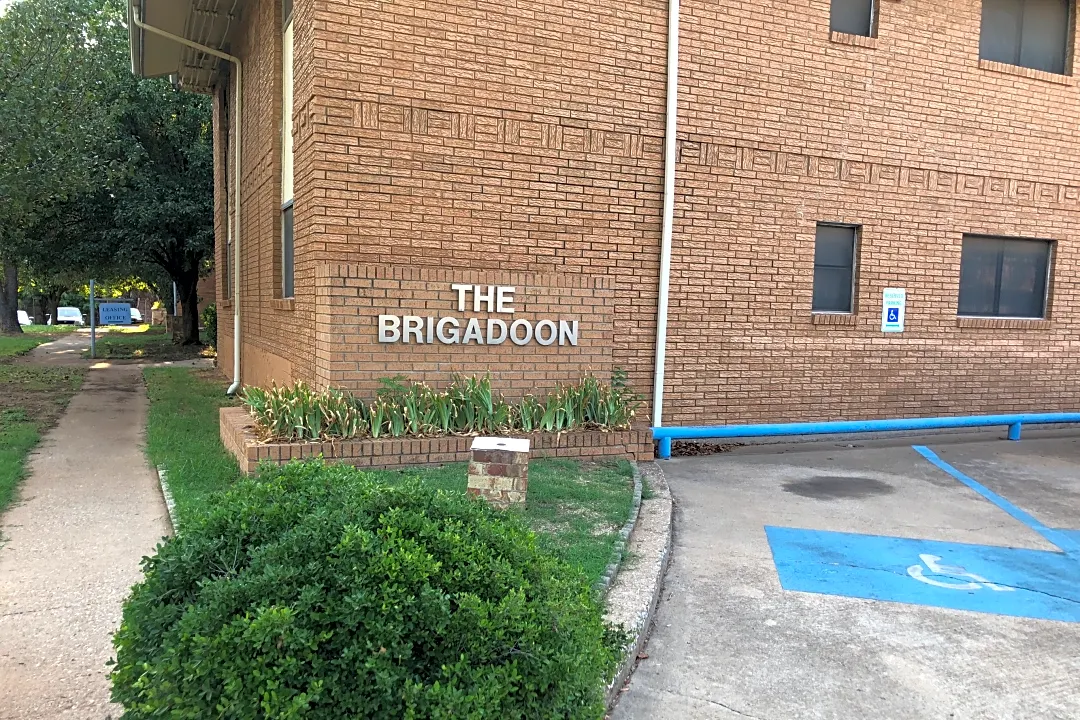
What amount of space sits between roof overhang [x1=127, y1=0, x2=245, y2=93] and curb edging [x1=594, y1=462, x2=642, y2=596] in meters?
9.26

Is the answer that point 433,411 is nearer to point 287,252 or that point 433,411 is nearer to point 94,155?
point 287,252

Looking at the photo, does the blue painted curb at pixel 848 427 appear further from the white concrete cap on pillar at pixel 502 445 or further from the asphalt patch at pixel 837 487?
the white concrete cap on pillar at pixel 502 445

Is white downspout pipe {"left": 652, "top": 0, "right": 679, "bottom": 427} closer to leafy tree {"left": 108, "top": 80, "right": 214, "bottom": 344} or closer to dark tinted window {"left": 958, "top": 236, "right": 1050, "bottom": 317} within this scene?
dark tinted window {"left": 958, "top": 236, "right": 1050, "bottom": 317}

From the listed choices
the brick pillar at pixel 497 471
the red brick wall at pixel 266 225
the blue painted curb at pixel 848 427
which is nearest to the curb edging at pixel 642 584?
the brick pillar at pixel 497 471

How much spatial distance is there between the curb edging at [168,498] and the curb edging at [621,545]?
8.99ft

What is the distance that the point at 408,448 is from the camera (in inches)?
256

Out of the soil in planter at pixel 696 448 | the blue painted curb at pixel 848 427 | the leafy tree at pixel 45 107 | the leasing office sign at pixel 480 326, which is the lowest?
the soil in planter at pixel 696 448

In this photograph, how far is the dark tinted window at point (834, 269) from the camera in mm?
8945

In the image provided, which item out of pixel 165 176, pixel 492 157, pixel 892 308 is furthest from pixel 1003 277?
pixel 165 176

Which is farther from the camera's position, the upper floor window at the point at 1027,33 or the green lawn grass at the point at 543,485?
the upper floor window at the point at 1027,33

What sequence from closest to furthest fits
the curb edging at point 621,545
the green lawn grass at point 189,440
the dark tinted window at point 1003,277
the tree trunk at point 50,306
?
the curb edging at point 621,545 < the green lawn grass at point 189,440 < the dark tinted window at point 1003,277 < the tree trunk at point 50,306

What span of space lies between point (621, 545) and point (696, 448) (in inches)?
161

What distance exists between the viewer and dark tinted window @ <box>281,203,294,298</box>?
29.6ft

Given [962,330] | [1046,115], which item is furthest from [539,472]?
[1046,115]
